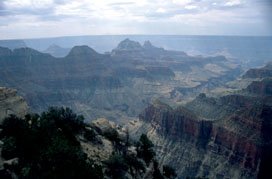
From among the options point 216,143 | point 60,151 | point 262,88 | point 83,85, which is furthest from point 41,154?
point 83,85

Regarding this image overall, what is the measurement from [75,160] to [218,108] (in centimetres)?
7545

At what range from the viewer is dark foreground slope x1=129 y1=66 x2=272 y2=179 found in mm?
54147

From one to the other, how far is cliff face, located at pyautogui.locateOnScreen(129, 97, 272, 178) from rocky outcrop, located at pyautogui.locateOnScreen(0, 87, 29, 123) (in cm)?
4766

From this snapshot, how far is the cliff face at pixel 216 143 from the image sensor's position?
180ft

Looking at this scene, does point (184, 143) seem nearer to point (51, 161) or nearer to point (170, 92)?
point (51, 161)

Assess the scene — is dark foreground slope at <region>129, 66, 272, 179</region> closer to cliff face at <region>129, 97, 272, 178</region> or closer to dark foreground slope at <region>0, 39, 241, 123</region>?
cliff face at <region>129, 97, 272, 178</region>

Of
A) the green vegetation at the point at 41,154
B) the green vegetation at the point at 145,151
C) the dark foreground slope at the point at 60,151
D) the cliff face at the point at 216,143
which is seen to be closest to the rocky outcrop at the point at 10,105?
the dark foreground slope at the point at 60,151

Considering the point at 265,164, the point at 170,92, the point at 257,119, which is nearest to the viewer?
the point at 265,164

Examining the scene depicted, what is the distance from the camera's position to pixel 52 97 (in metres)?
124

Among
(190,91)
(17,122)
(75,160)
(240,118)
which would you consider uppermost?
(17,122)

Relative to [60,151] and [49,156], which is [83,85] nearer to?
[60,151]

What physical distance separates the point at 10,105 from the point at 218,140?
181ft

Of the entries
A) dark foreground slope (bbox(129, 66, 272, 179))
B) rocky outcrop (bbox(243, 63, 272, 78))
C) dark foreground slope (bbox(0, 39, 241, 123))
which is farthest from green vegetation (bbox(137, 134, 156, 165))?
rocky outcrop (bbox(243, 63, 272, 78))

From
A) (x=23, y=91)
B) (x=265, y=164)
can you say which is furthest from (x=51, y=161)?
→ (x=23, y=91)
